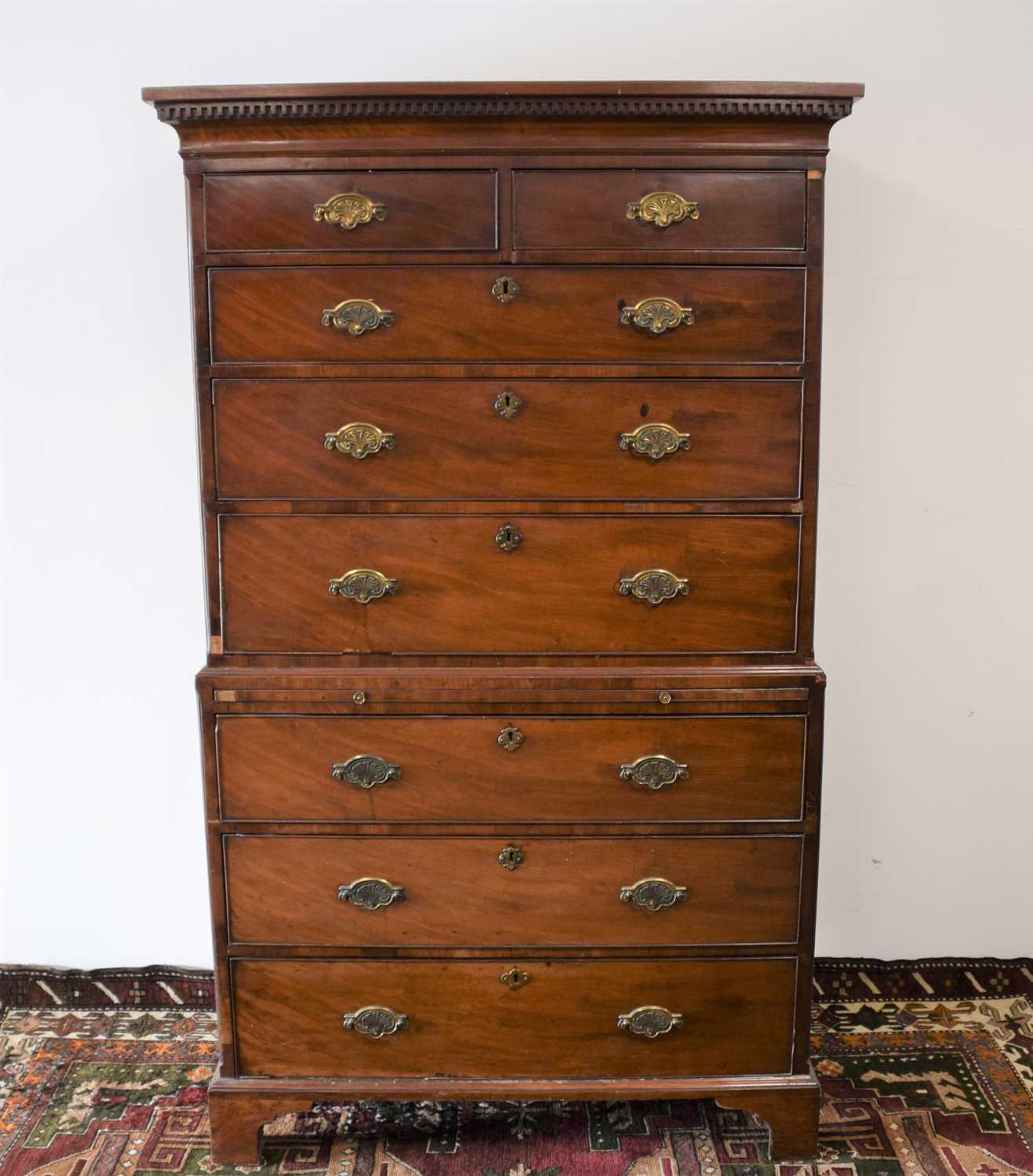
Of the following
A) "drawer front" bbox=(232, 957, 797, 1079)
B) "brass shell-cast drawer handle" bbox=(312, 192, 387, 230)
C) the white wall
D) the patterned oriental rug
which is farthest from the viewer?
the white wall

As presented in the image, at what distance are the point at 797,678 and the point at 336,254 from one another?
3.78 ft

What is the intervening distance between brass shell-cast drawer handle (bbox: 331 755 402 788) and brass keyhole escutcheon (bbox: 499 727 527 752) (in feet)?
0.69

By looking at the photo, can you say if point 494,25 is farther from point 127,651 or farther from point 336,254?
point 127,651

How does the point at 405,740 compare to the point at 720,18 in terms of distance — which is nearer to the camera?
the point at 405,740

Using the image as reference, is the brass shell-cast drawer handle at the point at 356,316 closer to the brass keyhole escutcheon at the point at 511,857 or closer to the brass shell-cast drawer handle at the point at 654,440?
the brass shell-cast drawer handle at the point at 654,440

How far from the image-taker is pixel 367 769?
211 cm

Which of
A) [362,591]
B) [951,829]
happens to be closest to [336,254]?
[362,591]

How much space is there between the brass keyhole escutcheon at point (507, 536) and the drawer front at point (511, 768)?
13.2 inches

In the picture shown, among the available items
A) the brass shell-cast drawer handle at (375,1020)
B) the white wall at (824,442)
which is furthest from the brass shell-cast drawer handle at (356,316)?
the brass shell-cast drawer handle at (375,1020)

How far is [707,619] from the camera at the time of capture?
6.83 feet

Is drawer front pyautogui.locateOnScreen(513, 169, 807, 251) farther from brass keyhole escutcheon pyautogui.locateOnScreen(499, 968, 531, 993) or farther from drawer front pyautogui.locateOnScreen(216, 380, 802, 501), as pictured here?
brass keyhole escutcheon pyautogui.locateOnScreen(499, 968, 531, 993)

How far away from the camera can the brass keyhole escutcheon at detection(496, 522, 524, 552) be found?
2041 mm

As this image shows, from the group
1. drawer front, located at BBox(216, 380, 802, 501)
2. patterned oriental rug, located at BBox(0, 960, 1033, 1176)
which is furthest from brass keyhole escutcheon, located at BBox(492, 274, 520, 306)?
patterned oriental rug, located at BBox(0, 960, 1033, 1176)

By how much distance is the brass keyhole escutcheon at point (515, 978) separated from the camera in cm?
219
